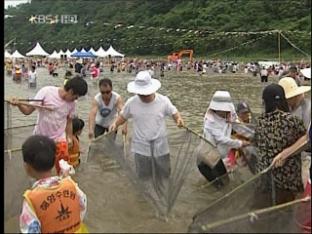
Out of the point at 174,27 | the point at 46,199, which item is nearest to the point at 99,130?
the point at 46,199

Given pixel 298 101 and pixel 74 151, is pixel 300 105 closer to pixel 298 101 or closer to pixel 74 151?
pixel 298 101

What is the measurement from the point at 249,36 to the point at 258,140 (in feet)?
162

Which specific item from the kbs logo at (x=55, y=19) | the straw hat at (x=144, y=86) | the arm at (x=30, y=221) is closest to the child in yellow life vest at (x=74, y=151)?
the straw hat at (x=144, y=86)

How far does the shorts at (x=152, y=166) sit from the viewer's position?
5.16 m

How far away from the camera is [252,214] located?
3227 mm

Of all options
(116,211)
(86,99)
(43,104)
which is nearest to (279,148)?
(116,211)

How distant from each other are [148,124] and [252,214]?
2307mm

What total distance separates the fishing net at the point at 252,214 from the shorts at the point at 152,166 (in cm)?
127

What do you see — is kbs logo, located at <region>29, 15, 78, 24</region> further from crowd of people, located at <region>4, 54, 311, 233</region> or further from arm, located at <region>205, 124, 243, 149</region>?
arm, located at <region>205, 124, 243, 149</region>

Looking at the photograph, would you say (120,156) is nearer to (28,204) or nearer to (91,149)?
(91,149)

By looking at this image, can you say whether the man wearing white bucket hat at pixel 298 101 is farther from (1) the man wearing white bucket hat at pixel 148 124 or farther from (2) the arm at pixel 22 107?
(2) the arm at pixel 22 107

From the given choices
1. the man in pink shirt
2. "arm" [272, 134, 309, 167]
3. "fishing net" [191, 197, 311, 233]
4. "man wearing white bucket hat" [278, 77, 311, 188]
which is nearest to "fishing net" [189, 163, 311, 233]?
"fishing net" [191, 197, 311, 233]

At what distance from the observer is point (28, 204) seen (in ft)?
10.2

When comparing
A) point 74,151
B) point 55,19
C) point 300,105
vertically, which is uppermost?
point 55,19
